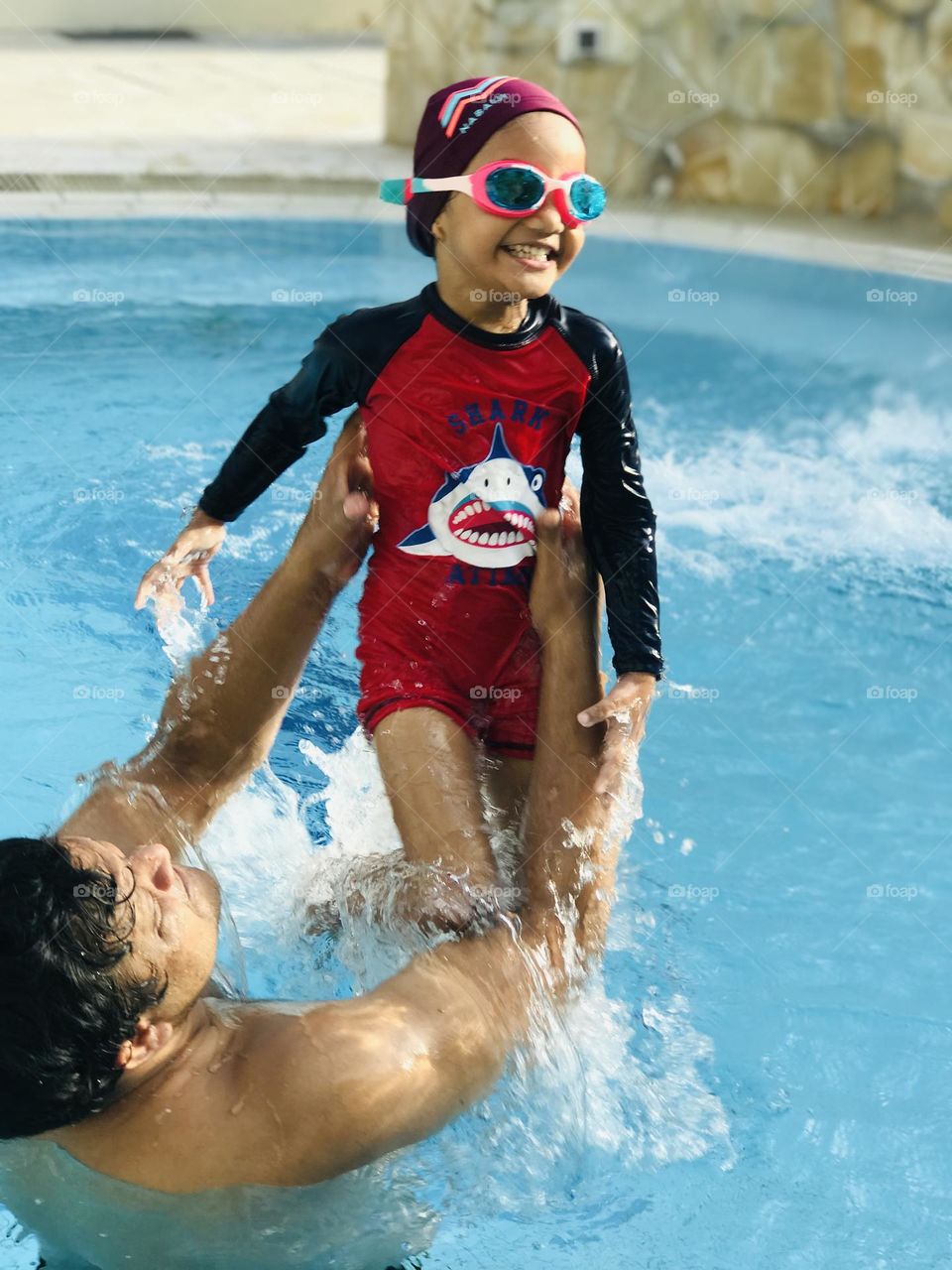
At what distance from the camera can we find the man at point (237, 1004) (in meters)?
1.85

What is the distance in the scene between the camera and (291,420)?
2.76 meters

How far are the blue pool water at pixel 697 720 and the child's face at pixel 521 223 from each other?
4.02 feet

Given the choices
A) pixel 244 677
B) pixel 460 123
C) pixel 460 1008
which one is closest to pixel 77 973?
pixel 460 1008

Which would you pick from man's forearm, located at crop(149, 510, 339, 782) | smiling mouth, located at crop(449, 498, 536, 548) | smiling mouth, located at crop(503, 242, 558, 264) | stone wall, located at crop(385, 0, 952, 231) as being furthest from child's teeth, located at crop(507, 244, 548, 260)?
stone wall, located at crop(385, 0, 952, 231)

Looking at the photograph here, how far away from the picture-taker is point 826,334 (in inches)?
267

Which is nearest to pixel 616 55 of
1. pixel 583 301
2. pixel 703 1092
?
pixel 583 301

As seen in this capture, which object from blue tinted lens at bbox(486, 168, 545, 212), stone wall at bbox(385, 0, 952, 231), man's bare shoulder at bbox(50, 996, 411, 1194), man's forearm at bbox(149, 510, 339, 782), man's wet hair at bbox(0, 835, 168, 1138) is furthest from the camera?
stone wall at bbox(385, 0, 952, 231)

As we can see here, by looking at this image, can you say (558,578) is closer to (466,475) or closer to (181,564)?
(466,475)

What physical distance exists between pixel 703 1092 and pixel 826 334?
4.63 m

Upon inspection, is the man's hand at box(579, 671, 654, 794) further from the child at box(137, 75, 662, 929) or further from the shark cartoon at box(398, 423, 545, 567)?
the shark cartoon at box(398, 423, 545, 567)

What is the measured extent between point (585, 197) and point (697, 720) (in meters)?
1.90

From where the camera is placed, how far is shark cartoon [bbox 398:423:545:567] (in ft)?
8.87

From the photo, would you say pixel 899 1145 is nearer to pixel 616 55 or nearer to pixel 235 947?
pixel 235 947

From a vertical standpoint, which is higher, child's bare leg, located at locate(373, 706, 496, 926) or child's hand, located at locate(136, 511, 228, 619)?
child's hand, located at locate(136, 511, 228, 619)
